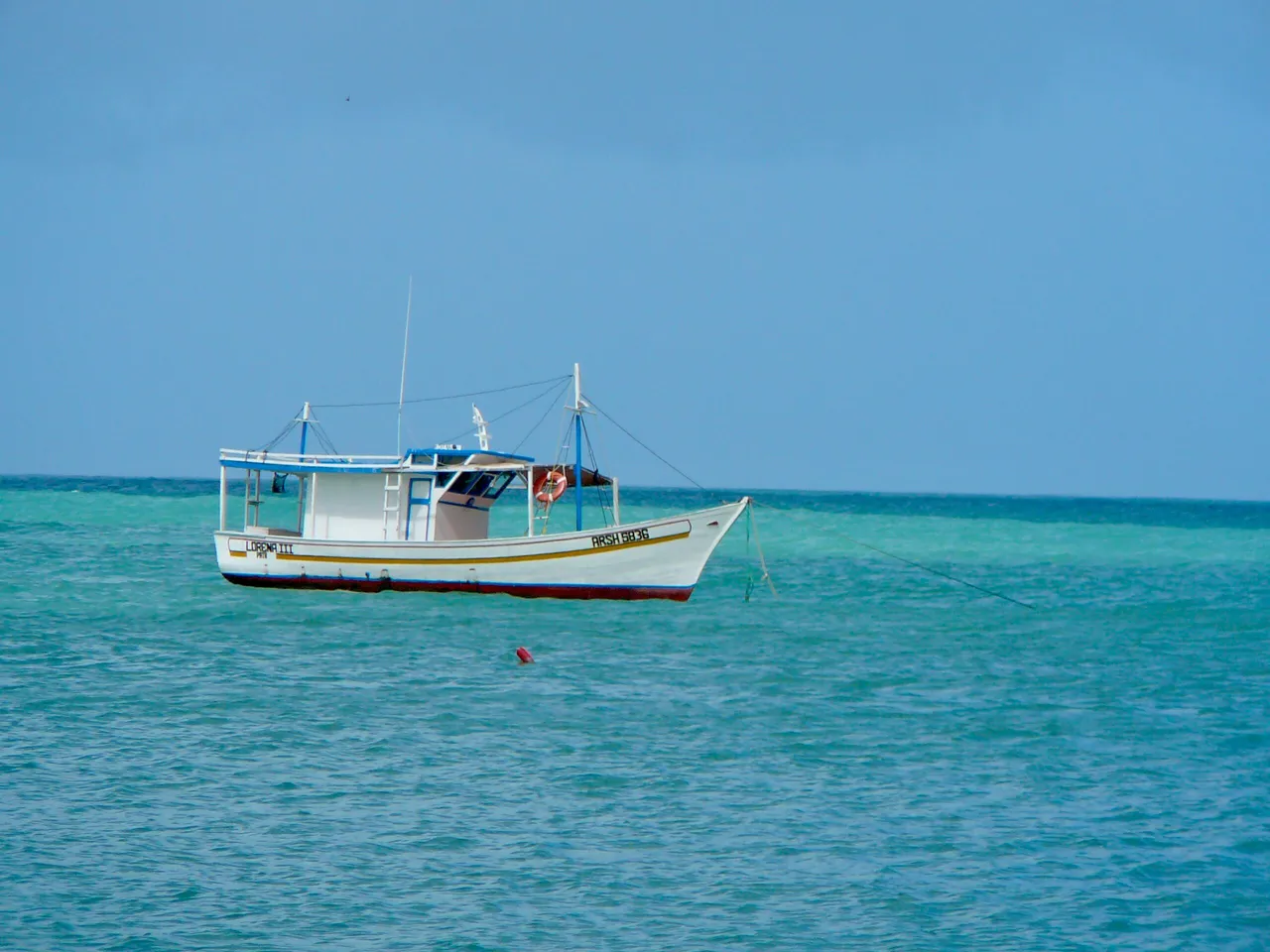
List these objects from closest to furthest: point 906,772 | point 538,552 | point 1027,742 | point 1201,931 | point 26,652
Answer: point 1201,931
point 906,772
point 1027,742
point 26,652
point 538,552

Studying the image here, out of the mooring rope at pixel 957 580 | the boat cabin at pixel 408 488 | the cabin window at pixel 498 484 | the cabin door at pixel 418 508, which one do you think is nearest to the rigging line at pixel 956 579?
the mooring rope at pixel 957 580

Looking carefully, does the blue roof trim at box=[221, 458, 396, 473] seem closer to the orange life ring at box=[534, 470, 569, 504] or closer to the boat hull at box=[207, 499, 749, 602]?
the boat hull at box=[207, 499, 749, 602]

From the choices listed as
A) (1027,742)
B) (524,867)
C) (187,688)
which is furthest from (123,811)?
(1027,742)

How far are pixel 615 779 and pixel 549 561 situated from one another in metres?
14.2

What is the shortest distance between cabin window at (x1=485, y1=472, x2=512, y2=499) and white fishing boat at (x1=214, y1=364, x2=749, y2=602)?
0.04m

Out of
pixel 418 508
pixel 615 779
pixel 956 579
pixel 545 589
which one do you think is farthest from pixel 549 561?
pixel 956 579

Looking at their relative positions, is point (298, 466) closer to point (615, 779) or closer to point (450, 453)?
point (450, 453)

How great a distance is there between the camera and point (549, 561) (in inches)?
1147

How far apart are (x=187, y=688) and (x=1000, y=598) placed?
2382 centimetres

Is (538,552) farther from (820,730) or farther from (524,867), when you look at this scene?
(524,867)

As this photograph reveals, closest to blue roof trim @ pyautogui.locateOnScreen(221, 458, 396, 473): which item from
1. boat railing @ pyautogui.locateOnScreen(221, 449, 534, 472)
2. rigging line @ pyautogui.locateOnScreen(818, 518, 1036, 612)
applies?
boat railing @ pyautogui.locateOnScreen(221, 449, 534, 472)

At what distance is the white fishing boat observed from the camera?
29094mm

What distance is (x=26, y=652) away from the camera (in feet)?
75.9

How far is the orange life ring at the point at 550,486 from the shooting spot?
29.6 m
